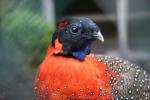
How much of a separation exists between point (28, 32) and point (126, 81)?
1.82m

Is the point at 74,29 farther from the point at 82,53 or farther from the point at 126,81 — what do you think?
the point at 126,81

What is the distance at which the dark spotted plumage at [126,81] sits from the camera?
202 inches

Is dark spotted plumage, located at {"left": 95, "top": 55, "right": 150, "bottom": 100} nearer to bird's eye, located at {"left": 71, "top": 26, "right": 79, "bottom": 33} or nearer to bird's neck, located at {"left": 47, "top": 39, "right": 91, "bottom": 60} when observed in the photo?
bird's neck, located at {"left": 47, "top": 39, "right": 91, "bottom": 60}

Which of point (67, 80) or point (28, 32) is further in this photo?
point (28, 32)

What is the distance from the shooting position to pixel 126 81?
523 cm

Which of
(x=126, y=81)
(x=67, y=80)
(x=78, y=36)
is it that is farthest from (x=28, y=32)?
(x=67, y=80)

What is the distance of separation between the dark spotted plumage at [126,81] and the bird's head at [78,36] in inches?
15.2

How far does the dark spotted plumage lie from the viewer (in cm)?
514

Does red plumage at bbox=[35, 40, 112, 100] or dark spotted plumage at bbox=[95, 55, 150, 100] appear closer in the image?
red plumage at bbox=[35, 40, 112, 100]

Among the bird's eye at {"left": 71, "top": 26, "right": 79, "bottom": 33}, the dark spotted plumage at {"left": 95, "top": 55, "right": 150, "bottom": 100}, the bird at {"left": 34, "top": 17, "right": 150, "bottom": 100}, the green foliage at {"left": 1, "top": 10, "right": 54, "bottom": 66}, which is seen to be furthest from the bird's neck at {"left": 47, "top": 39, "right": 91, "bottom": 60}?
the green foliage at {"left": 1, "top": 10, "right": 54, "bottom": 66}

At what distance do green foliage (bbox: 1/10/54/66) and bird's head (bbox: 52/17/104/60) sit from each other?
5.56 feet

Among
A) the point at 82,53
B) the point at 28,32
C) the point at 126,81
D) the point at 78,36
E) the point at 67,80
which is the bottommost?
the point at 28,32

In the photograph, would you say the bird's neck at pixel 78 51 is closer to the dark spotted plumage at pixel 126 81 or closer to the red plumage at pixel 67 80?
the red plumage at pixel 67 80

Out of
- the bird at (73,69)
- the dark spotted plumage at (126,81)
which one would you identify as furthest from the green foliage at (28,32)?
the bird at (73,69)
